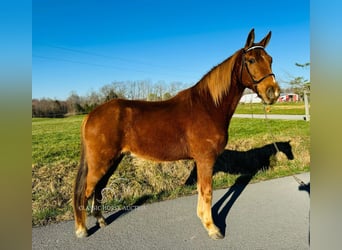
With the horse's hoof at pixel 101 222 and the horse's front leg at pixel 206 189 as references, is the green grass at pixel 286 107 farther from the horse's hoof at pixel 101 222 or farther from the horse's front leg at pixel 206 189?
the horse's hoof at pixel 101 222

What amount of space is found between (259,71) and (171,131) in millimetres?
1303

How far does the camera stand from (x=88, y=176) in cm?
307

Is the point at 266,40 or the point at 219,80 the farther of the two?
the point at 219,80

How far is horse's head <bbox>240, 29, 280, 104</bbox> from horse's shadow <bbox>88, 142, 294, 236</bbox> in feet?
6.19

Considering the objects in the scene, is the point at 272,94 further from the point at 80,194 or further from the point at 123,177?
the point at 123,177

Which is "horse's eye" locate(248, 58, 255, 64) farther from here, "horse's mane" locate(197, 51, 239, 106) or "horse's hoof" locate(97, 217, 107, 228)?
"horse's hoof" locate(97, 217, 107, 228)

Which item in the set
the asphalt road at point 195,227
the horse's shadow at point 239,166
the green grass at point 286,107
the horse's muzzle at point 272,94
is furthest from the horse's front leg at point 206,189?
the green grass at point 286,107

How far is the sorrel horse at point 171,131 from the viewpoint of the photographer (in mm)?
3029

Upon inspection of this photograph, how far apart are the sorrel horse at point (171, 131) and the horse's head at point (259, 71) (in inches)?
0.7

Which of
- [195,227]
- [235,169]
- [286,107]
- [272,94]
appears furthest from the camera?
[286,107]

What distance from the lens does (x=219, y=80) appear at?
3143 mm

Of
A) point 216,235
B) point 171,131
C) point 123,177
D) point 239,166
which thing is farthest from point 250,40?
point 239,166

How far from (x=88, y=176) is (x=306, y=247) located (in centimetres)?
276
